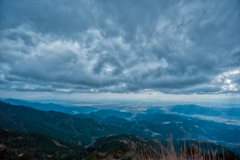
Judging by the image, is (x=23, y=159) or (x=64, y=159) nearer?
(x=23, y=159)

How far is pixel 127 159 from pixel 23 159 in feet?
46.4

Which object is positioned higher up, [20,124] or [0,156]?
[0,156]

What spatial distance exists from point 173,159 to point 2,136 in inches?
4347

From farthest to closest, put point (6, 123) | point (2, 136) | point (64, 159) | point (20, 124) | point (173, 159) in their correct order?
point (20, 124) → point (6, 123) → point (2, 136) → point (64, 159) → point (173, 159)

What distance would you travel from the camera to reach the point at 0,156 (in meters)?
9.82

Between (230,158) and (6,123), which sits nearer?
(230,158)

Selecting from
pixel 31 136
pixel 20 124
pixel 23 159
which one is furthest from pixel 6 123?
pixel 23 159

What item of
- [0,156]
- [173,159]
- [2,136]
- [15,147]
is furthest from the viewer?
[2,136]

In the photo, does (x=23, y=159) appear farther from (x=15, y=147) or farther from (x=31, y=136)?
(x=31, y=136)

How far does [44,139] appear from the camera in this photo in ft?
308

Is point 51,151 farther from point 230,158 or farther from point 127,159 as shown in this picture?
point 230,158

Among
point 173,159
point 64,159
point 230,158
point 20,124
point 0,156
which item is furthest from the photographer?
point 20,124

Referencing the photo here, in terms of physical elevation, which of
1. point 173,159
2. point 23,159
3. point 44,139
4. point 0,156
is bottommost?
point 44,139

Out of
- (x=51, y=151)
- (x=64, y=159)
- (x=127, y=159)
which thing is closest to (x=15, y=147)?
(x=51, y=151)
